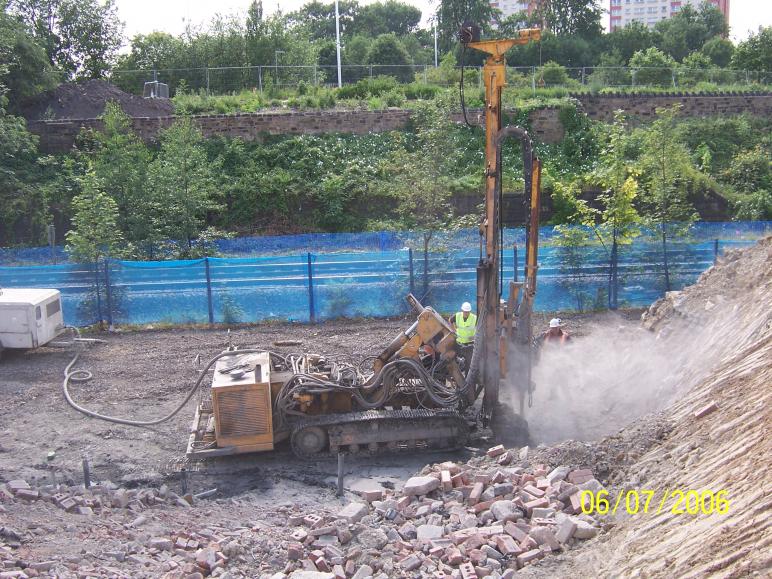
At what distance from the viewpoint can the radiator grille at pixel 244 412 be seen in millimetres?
9984

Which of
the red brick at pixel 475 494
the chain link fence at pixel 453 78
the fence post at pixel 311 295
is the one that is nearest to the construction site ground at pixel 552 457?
the red brick at pixel 475 494

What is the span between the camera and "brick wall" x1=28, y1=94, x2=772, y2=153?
29.5 m

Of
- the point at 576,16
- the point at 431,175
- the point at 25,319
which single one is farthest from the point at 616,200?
the point at 576,16

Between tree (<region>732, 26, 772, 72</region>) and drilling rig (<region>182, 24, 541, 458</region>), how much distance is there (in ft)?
128

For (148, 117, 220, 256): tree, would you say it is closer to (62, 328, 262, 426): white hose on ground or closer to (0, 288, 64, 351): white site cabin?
(0, 288, 64, 351): white site cabin

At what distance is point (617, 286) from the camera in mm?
18141

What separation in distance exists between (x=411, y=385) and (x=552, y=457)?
2.62m

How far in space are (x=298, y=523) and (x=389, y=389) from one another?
109 inches

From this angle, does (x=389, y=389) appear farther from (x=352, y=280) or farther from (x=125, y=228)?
(x=125, y=228)

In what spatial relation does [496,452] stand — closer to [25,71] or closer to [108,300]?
[108,300]

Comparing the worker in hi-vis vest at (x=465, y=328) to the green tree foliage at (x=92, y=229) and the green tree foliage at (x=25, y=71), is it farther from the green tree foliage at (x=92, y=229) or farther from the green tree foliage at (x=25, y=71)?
the green tree foliage at (x=25, y=71)

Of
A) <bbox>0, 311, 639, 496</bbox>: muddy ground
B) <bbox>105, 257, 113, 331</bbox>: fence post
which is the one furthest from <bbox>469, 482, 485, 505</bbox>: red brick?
<bbox>105, 257, 113, 331</bbox>: fence post

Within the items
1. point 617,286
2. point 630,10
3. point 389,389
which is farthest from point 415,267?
point 630,10

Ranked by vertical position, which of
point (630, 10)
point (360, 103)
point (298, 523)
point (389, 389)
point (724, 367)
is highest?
point (630, 10)
